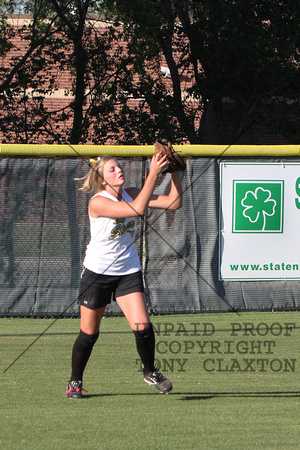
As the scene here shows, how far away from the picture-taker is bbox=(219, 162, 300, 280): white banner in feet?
32.1

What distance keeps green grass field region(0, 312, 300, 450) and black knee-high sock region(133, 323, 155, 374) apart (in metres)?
0.26

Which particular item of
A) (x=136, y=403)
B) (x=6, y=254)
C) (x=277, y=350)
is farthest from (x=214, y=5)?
(x=136, y=403)

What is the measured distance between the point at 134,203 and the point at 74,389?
1.51 m

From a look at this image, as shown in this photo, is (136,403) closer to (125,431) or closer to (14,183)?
(125,431)

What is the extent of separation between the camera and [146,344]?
5.31m

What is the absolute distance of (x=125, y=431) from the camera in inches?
170

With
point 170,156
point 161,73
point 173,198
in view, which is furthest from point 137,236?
point 161,73

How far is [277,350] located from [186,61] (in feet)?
40.8

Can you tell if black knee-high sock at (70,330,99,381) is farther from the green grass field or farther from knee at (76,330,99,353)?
the green grass field

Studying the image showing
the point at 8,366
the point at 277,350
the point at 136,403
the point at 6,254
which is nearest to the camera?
the point at 136,403

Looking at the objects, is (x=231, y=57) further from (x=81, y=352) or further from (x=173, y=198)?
(x=81, y=352)

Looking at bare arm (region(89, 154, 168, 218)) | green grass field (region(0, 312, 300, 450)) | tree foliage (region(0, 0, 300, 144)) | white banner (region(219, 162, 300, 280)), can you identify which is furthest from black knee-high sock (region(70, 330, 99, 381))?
tree foliage (region(0, 0, 300, 144))

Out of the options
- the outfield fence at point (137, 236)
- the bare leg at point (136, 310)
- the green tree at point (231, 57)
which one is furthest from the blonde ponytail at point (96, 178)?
the green tree at point (231, 57)

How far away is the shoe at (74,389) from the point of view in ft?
17.4
